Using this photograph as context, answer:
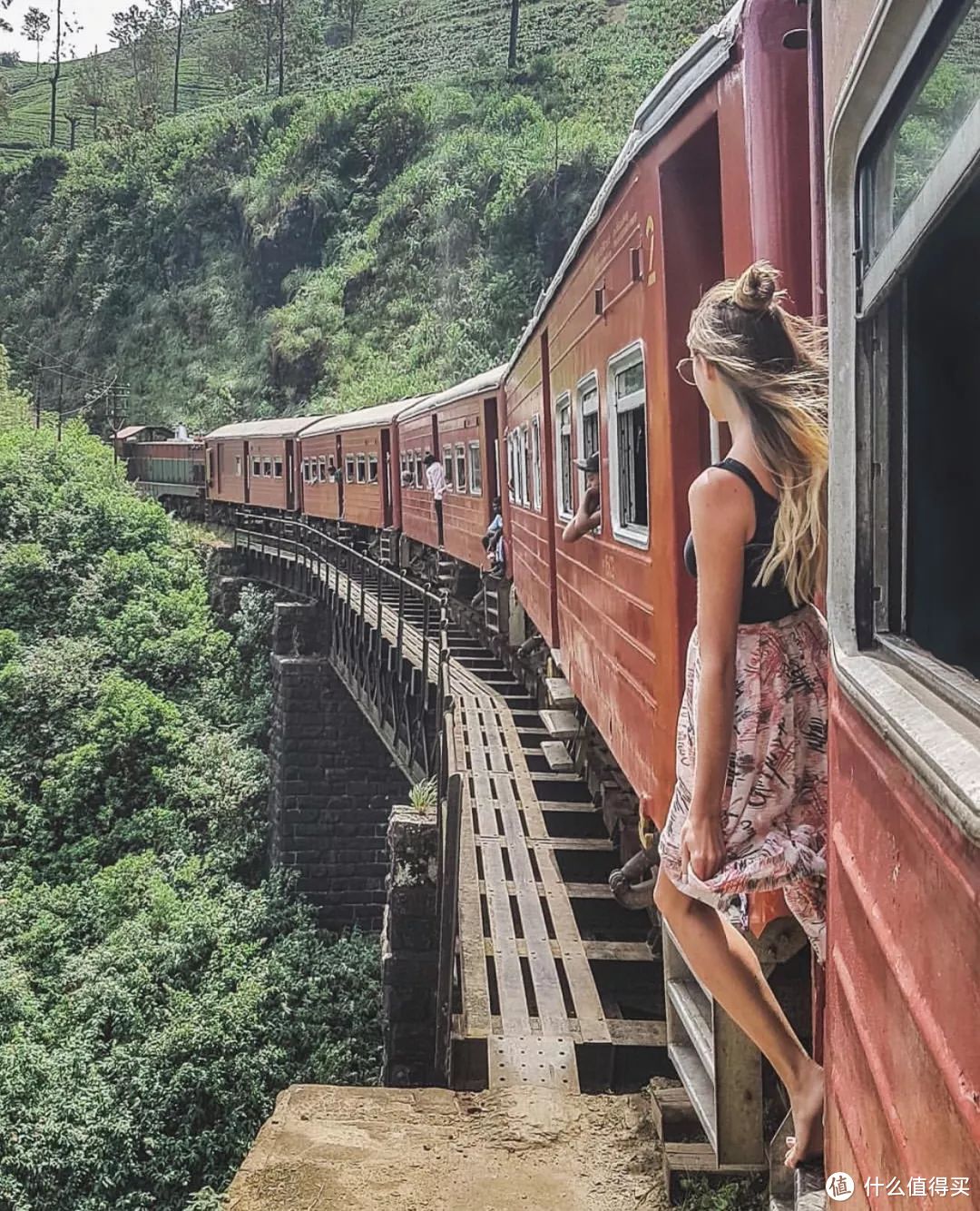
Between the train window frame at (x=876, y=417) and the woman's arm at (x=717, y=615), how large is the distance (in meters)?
0.41

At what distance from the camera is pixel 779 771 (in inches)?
104

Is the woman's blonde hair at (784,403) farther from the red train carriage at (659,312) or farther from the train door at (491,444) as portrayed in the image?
the train door at (491,444)

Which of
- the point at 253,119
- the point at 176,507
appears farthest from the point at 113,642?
the point at 253,119

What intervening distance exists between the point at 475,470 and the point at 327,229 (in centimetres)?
4250

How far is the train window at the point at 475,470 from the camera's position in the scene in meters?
14.2

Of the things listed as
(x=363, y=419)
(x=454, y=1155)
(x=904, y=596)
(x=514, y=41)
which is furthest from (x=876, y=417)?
(x=514, y=41)

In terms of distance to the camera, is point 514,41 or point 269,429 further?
point 514,41

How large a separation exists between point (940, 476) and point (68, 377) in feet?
205

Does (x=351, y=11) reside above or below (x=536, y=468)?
above

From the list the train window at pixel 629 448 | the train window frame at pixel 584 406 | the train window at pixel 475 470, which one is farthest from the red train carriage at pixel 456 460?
the train window at pixel 629 448

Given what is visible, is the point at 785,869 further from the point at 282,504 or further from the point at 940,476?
the point at 282,504

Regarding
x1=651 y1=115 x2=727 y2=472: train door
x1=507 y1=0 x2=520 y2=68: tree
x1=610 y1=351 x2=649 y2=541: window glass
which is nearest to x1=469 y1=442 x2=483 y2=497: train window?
x1=610 y1=351 x2=649 y2=541: window glass

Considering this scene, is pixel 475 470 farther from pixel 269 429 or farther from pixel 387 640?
pixel 269 429

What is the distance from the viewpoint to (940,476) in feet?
6.24
